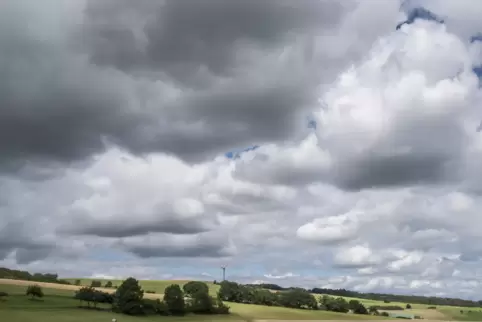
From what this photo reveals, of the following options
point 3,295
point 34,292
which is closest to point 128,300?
point 34,292

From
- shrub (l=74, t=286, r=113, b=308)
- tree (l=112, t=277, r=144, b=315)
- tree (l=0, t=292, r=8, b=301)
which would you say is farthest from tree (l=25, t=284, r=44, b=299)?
tree (l=112, t=277, r=144, b=315)

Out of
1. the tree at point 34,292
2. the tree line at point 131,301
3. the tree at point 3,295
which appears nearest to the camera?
the tree at point 3,295

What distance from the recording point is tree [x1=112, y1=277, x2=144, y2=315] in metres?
183

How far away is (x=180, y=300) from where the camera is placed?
200 m

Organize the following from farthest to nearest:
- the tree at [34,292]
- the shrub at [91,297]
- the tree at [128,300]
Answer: the shrub at [91,297] < the tree at [34,292] < the tree at [128,300]

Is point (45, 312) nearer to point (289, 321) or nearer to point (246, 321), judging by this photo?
point (246, 321)

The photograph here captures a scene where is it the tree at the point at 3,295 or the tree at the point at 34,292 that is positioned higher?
the tree at the point at 34,292

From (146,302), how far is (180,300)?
1405cm

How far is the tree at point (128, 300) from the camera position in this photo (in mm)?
183250

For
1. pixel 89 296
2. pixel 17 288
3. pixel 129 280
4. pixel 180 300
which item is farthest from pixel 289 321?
pixel 17 288

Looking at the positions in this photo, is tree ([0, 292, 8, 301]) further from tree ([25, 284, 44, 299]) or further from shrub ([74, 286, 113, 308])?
shrub ([74, 286, 113, 308])

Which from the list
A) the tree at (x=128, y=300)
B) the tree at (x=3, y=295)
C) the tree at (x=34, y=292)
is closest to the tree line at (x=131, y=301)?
the tree at (x=128, y=300)

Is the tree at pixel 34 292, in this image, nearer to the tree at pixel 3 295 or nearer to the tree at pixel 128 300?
the tree at pixel 3 295

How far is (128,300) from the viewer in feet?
606
